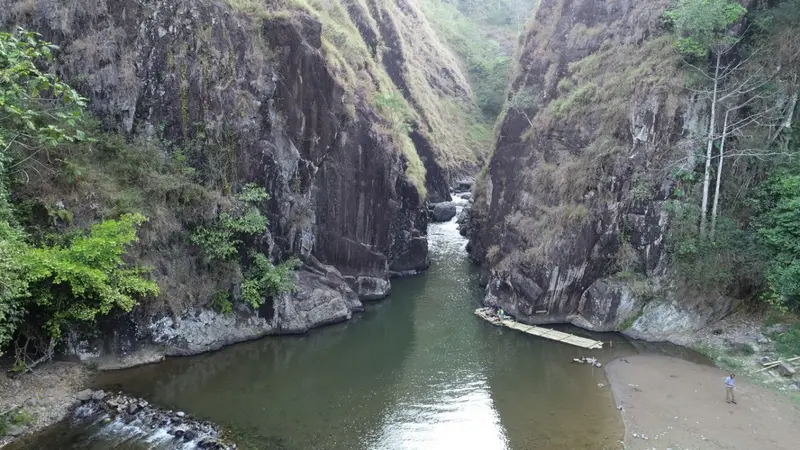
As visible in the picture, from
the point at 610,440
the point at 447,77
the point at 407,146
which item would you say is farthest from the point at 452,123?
the point at 610,440

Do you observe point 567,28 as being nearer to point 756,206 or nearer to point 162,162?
point 756,206

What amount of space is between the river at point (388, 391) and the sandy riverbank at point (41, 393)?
0.74 meters

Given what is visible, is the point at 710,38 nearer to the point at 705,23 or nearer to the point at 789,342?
the point at 705,23

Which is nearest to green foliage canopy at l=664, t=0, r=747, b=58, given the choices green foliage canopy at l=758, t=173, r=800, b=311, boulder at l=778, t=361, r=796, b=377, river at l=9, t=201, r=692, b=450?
green foliage canopy at l=758, t=173, r=800, b=311

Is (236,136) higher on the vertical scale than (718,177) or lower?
higher

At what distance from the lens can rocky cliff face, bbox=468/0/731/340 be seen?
26.8 m

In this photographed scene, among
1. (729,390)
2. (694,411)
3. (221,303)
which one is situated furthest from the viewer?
(221,303)

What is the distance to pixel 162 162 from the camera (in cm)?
2491

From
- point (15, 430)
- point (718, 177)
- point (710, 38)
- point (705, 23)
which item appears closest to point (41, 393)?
point (15, 430)

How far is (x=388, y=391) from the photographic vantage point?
70.8 ft

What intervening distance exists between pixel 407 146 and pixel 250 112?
13.9 m

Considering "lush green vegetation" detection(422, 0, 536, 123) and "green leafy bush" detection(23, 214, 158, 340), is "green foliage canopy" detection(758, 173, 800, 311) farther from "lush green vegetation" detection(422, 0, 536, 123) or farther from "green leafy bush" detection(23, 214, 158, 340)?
"lush green vegetation" detection(422, 0, 536, 123)

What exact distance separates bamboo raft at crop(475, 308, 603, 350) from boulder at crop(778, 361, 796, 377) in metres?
7.14

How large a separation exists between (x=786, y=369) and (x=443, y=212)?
114 ft
